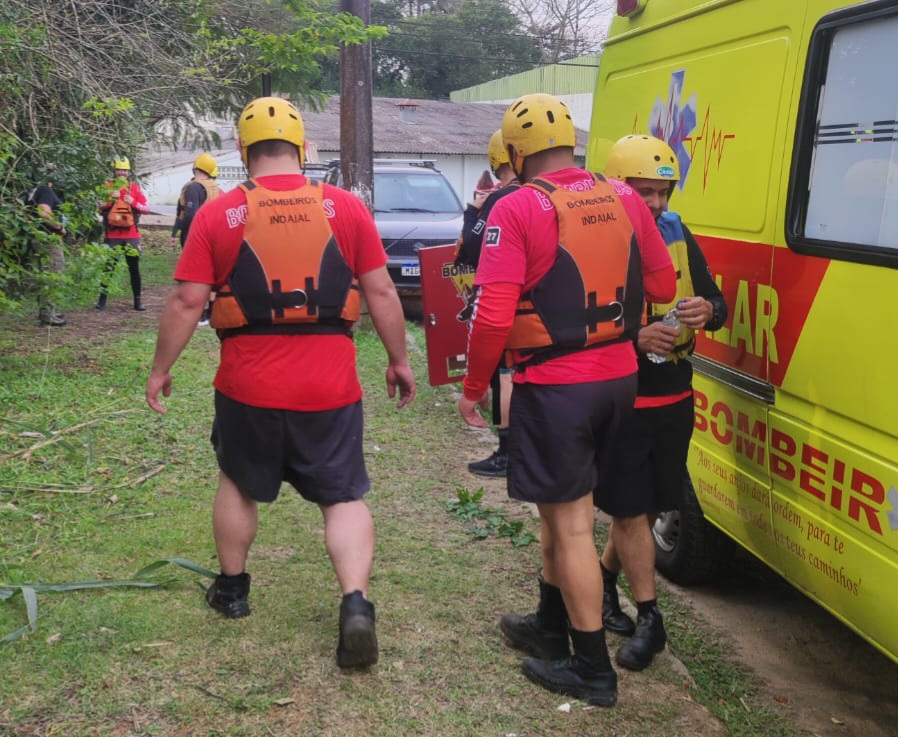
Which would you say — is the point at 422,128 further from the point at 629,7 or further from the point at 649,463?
the point at 649,463

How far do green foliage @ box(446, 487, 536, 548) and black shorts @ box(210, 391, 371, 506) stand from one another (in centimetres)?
141

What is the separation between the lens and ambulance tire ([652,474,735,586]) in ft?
13.6

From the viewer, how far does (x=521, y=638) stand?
347cm

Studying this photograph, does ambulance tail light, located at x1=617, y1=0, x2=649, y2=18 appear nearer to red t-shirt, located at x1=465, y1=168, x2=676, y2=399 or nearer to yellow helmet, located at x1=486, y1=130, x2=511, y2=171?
yellow helmet, located at x1=486, y1=130, x2=511, y2=171

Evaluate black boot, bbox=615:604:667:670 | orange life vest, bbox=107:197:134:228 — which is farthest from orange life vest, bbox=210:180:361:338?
orange life vest, bbox=107:197:134:228

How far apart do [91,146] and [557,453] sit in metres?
6.05

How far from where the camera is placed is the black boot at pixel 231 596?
3.57 meters

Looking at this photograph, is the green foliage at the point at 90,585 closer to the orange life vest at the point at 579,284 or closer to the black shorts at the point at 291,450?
the black shorts at the point at 291,450

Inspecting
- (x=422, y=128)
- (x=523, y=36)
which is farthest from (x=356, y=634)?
(x=523, y=36)

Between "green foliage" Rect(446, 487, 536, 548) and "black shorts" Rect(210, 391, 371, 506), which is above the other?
"black shorts" Rect(210, 391, 371, 506)

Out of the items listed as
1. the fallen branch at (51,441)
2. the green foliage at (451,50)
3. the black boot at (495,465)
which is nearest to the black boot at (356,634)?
the black boot at (495,465)

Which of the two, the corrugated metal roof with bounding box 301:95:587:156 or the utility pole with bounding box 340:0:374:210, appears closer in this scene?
the utility pole with bounding box 340:0:374:210

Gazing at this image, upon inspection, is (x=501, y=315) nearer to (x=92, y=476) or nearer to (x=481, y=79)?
(x=92, y=476)

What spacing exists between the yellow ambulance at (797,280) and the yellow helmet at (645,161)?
311 millimetres
